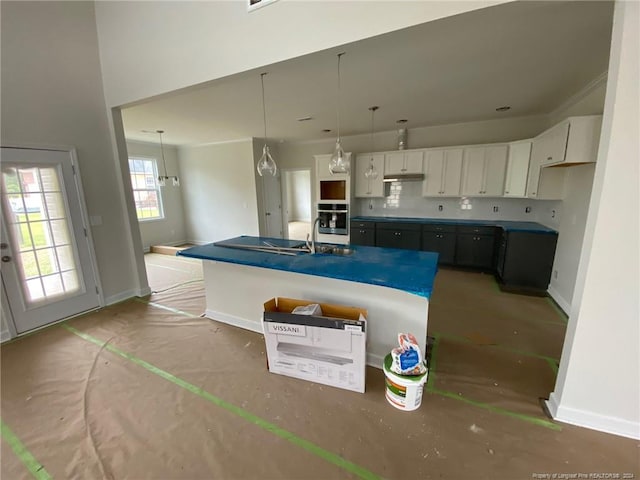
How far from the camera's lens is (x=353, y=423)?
5.79ft

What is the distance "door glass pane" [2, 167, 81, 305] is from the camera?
2.78 metres

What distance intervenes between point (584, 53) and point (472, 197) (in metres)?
2.83

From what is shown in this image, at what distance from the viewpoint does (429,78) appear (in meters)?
2.85

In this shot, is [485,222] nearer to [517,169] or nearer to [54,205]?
[517,169]

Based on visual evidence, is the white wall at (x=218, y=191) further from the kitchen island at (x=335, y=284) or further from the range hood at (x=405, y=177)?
the kitchen island at (x=335, y=284)

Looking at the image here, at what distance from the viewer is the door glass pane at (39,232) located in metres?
2.78

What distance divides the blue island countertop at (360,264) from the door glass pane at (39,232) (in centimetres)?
162

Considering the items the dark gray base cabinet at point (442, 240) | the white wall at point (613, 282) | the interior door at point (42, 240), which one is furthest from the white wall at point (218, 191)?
the white wall at point (613, 282)

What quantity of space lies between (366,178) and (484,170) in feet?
6.93

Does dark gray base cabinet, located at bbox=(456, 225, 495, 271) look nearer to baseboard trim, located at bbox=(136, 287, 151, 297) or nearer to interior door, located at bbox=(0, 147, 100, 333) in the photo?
baseboard trim, located at bbox=(136, 287, 151, 297)

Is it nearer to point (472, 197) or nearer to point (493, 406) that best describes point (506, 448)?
point (493, 406)

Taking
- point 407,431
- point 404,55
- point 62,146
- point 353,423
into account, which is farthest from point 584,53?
point 62,146

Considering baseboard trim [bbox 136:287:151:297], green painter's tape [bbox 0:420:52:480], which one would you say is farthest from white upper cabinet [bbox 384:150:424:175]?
green painter's tape [bbox 0:420:52:480]

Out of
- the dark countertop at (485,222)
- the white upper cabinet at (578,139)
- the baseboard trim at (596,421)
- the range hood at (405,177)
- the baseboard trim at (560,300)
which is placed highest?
the white upper cabinet at (578,139)
